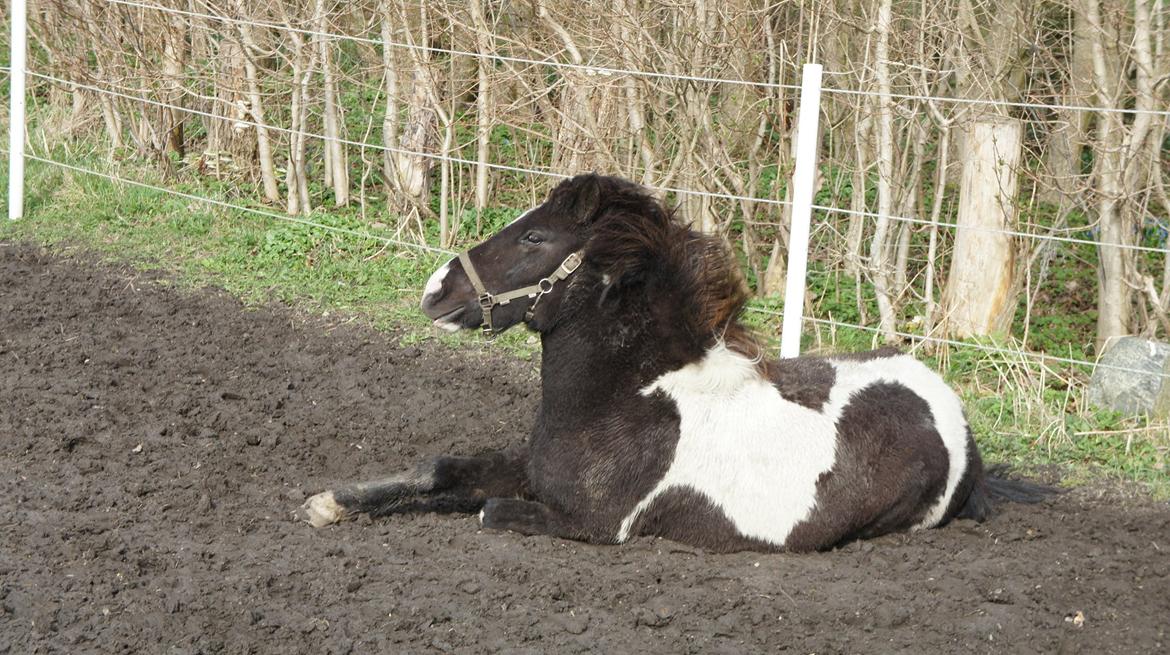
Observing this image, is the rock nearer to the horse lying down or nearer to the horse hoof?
the horse lying down

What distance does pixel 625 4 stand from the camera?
27.8ft

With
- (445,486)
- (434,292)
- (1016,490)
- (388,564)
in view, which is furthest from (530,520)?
(1016,490)

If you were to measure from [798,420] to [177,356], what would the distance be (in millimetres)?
4136

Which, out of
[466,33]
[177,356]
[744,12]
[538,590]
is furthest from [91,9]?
[538,590]

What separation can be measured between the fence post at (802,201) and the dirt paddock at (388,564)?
1696 mm

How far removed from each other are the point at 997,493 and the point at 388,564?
2.99m

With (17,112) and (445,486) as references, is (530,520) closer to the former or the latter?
(445,486)

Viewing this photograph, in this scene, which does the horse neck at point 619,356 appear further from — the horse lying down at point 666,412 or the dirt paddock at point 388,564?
the dirt paddock at point 388,564

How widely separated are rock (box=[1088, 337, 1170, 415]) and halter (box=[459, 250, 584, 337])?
11.8 ft

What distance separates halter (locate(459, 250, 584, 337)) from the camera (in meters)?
5.09

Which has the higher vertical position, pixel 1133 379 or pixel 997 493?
pixel 1133 379

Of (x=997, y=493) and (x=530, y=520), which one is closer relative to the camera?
(x=530, y=520)

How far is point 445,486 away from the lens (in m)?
5.39

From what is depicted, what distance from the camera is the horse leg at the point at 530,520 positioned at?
5.04 metres
